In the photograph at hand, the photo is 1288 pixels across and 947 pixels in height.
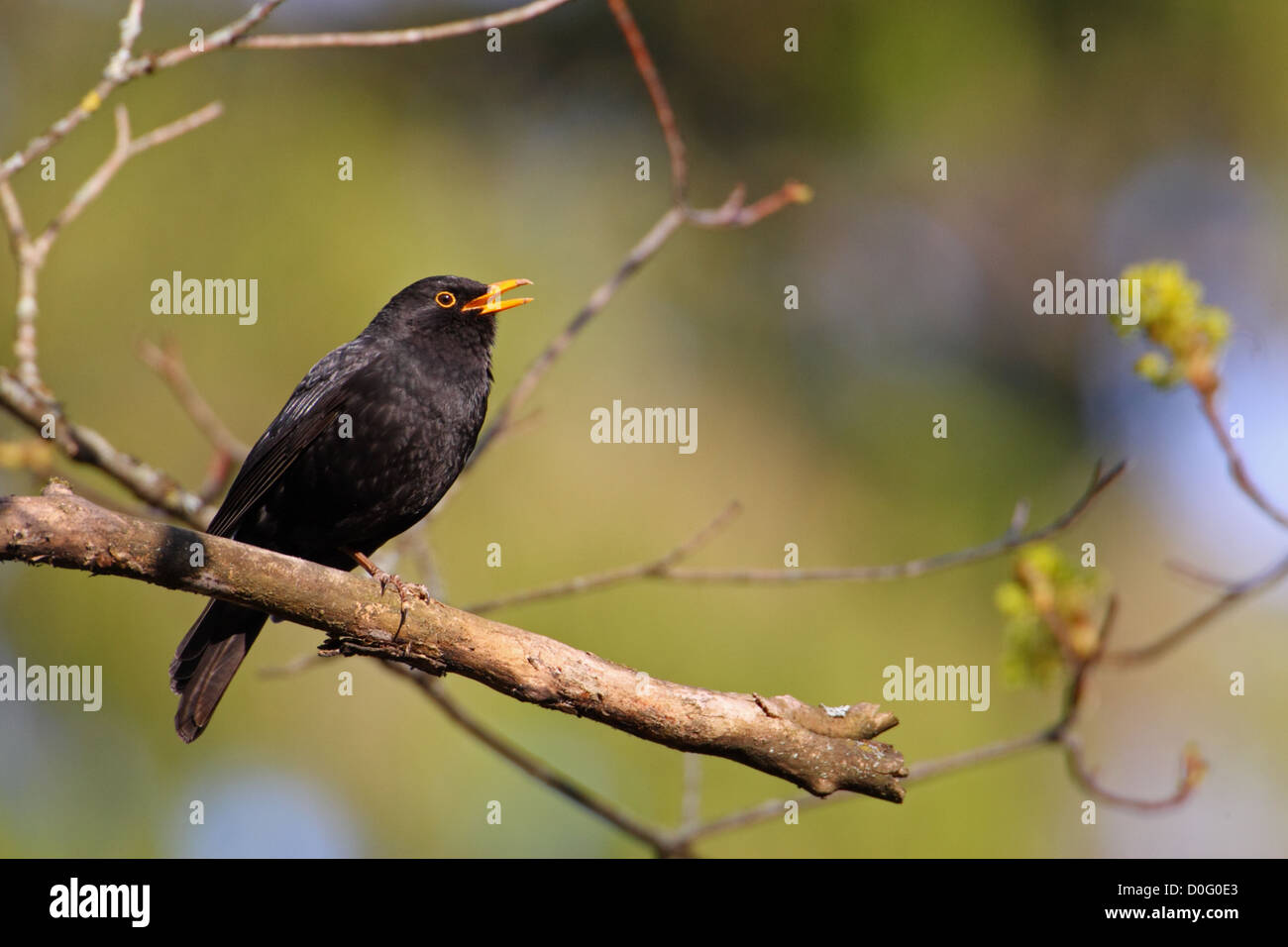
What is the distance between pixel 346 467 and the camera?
4.55 m

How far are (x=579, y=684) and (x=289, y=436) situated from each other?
1850 millimetres

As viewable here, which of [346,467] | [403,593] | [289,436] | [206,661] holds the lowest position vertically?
[206,661]

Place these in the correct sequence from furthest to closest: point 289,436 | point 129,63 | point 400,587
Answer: point 289,436 → point 400,587 → point 129,63

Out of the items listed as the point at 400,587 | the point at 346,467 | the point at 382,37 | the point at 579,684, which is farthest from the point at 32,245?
the point at 579,684

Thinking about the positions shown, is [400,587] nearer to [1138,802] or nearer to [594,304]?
[594,304]

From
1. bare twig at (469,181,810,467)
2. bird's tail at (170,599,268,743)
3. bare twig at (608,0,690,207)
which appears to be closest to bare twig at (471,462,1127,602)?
bare twig at (469,181,810,467)

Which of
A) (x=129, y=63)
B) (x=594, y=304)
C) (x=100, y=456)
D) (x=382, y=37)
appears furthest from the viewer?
(x=594, y=304)

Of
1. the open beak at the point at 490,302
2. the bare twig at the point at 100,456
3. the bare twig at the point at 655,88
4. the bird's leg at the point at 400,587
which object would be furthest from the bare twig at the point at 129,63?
the open beak at the point at 490,302

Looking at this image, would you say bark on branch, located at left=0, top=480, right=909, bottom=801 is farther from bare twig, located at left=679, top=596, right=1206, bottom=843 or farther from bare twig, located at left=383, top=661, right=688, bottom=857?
bare twig, located at left=383, top=661, right=688, bottom=857

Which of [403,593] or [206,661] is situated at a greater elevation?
[403,593]

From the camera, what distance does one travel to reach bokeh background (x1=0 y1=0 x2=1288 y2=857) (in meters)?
7.73

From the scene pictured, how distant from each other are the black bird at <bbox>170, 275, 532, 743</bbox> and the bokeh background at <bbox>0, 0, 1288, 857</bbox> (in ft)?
2.82

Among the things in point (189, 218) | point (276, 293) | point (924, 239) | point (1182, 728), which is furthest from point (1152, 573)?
point (189, 218)

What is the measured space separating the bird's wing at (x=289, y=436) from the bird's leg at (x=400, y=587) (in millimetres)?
479
